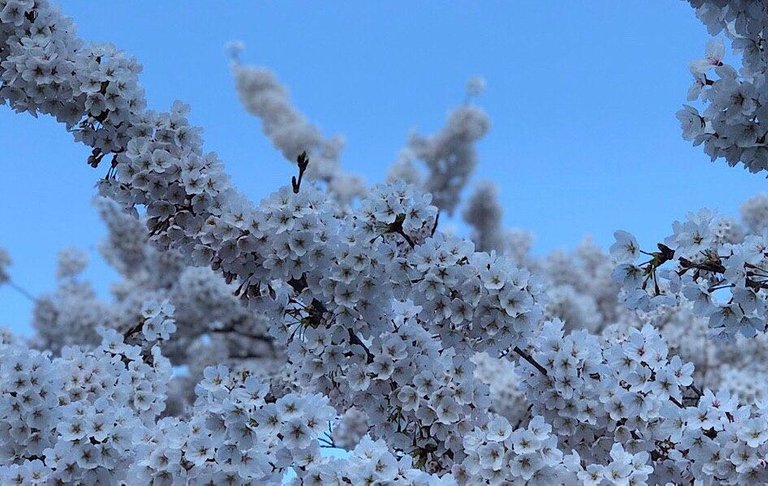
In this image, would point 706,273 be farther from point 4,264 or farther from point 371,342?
point 4,264

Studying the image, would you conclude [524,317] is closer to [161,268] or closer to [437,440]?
[437,440]

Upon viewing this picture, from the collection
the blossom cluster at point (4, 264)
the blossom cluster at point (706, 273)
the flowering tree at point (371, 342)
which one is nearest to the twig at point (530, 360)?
the flowering tree at point (371, 342)

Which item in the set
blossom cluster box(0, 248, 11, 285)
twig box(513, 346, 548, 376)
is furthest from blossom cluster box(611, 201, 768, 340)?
blossom cluster box(0, 248, 11, 285)

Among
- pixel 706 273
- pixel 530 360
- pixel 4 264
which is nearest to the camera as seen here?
pixel 706 273

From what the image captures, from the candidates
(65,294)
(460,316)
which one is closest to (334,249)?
(460,316)

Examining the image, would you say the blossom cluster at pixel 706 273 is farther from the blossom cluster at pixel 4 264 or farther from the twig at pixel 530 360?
the blossom cluster at pixel 4 264

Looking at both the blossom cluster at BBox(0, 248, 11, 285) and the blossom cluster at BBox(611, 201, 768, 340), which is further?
the blossom cluster at BBox(0, 248, 11, 285)

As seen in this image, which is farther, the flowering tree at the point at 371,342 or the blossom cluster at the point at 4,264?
the blossom cluster at the point at 4,264

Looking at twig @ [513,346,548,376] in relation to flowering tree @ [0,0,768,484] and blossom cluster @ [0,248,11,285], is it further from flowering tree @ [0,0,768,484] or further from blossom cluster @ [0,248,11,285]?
blossom cluster @ [0,248,11,285]

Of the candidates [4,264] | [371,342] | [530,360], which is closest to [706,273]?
[530,360]
